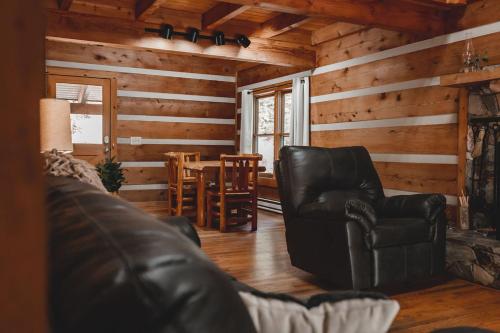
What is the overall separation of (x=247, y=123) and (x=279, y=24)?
8.61 ft

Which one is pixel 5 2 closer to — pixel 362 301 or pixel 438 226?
pixel 362 301

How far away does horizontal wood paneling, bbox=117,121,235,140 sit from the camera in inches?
310

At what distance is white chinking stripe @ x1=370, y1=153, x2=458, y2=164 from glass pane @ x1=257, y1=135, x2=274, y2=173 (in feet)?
8.48

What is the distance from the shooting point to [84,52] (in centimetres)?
737

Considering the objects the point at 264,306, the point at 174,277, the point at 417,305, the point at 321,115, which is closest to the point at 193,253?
the point at 174,277

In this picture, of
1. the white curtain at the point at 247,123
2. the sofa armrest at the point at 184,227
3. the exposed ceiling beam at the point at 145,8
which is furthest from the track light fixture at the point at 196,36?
the sofa armrest at the point at 184,227

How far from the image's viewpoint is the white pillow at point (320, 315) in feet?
2.54

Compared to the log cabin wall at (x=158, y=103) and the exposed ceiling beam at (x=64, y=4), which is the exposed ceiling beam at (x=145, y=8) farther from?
the log cabin wall at (x=158, y=103)

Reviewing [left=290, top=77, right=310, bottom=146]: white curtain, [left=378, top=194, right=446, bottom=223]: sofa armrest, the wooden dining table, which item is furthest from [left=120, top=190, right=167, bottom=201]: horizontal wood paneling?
[left=378, top=194, right=446, bottom=223]: sofa armrest

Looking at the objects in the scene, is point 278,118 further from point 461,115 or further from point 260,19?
point 461,115

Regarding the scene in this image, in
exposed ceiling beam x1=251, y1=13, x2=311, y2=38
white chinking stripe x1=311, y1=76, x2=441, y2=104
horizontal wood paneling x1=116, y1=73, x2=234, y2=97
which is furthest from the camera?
horizontal wood paneling x1=116, y1=73, x2=234, y2=97

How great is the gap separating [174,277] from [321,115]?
6.26 metres

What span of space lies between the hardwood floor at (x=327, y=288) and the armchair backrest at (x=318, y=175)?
0.58 m

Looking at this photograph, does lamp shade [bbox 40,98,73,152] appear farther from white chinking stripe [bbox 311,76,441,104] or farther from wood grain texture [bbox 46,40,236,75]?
wood grain texture [bbox 46,40,236,75]
